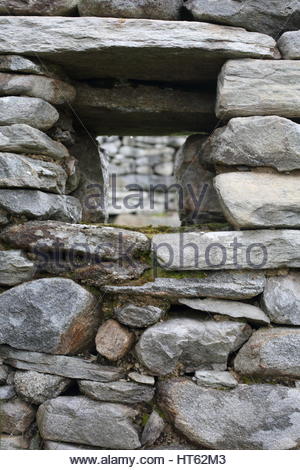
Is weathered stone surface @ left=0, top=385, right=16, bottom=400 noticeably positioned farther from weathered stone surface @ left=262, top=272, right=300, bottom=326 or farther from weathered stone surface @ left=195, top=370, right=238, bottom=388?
weathered stone surface @ left=262, top=272, right=300, bottom=326

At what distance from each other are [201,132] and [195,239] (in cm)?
101

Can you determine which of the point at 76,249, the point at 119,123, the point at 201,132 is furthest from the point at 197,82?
the point at 76,249

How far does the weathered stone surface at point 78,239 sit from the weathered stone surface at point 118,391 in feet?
1.89

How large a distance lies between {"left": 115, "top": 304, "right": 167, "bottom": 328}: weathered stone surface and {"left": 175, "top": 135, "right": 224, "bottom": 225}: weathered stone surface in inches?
29.1

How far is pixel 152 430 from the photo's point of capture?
5.85 feet

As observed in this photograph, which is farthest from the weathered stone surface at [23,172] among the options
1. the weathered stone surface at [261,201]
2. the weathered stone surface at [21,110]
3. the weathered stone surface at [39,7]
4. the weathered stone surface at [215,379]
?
the weathered stone surface at [215,379]

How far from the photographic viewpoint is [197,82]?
7.49 ft

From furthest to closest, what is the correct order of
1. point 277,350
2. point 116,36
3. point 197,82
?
1. point 197,82
2. point 116,36
3. point 277,350

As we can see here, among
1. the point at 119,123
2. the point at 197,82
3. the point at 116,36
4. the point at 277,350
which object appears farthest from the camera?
the point at 119,123

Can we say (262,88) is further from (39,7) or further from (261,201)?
(39,7)

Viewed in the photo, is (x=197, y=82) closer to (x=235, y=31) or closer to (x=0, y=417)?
(x=235, y=31)

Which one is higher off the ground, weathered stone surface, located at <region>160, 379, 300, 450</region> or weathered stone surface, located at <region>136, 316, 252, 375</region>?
weathered stone surface, located at <region>136, 316, 252, 375</region>

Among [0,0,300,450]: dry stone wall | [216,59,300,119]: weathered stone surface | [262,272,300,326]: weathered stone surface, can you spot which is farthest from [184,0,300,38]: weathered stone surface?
[262,272,300,326]: weathered stone surface

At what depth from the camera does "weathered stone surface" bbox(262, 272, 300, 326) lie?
1822mm
